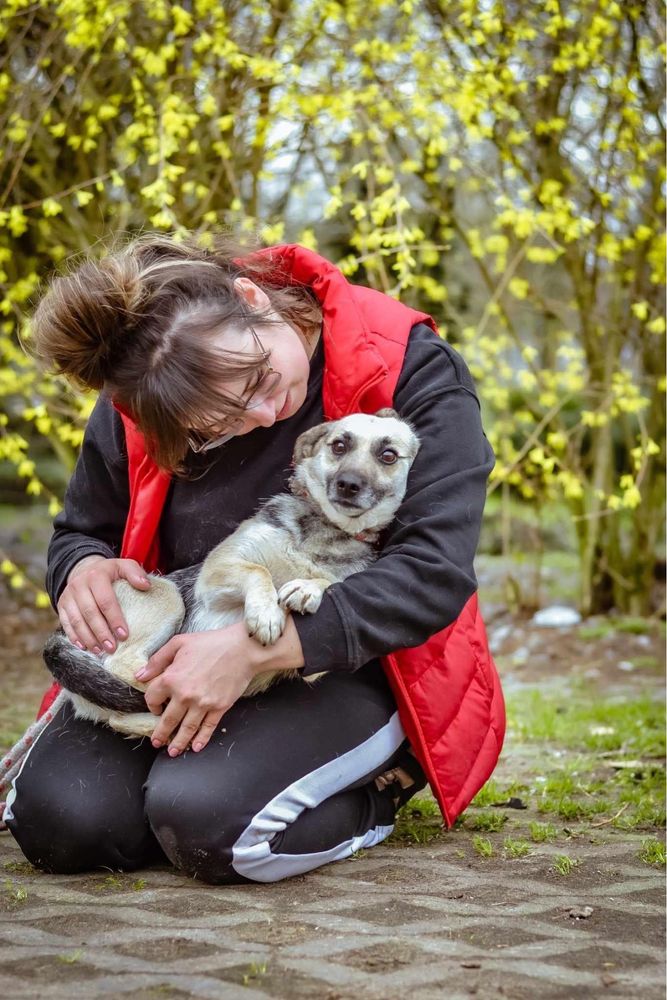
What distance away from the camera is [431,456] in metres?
2.90

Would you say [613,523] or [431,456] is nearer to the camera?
[431,456]

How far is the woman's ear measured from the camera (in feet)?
9.44

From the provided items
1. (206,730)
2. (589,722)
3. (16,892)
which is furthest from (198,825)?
(589,722)

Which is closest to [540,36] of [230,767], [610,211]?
[610,211]

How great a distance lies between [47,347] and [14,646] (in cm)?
454

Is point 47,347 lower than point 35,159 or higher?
lower

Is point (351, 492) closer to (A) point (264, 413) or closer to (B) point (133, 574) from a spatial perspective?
(A) point (264, 413)

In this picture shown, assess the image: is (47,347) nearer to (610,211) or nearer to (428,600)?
(428,600)

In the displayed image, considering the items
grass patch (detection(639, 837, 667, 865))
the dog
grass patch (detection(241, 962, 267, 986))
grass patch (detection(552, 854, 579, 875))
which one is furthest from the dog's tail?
grass patch (detection(639, 837, 667, 865))

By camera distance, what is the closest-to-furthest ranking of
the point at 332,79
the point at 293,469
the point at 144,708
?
the point at 144,708
the point at 293,469
the point at 332,79

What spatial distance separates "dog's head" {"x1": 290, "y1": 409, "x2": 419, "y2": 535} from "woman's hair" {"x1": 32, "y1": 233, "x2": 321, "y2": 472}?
0.32m

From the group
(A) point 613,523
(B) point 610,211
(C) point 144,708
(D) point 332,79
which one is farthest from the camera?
(A) point 613,523

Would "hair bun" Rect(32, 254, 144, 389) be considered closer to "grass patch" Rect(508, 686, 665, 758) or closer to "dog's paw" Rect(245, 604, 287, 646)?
"dog's paw" Rect(245, 604, 287, 646)

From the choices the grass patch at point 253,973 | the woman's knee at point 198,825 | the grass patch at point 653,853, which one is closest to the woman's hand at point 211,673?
the woman's knee at point 198,825
